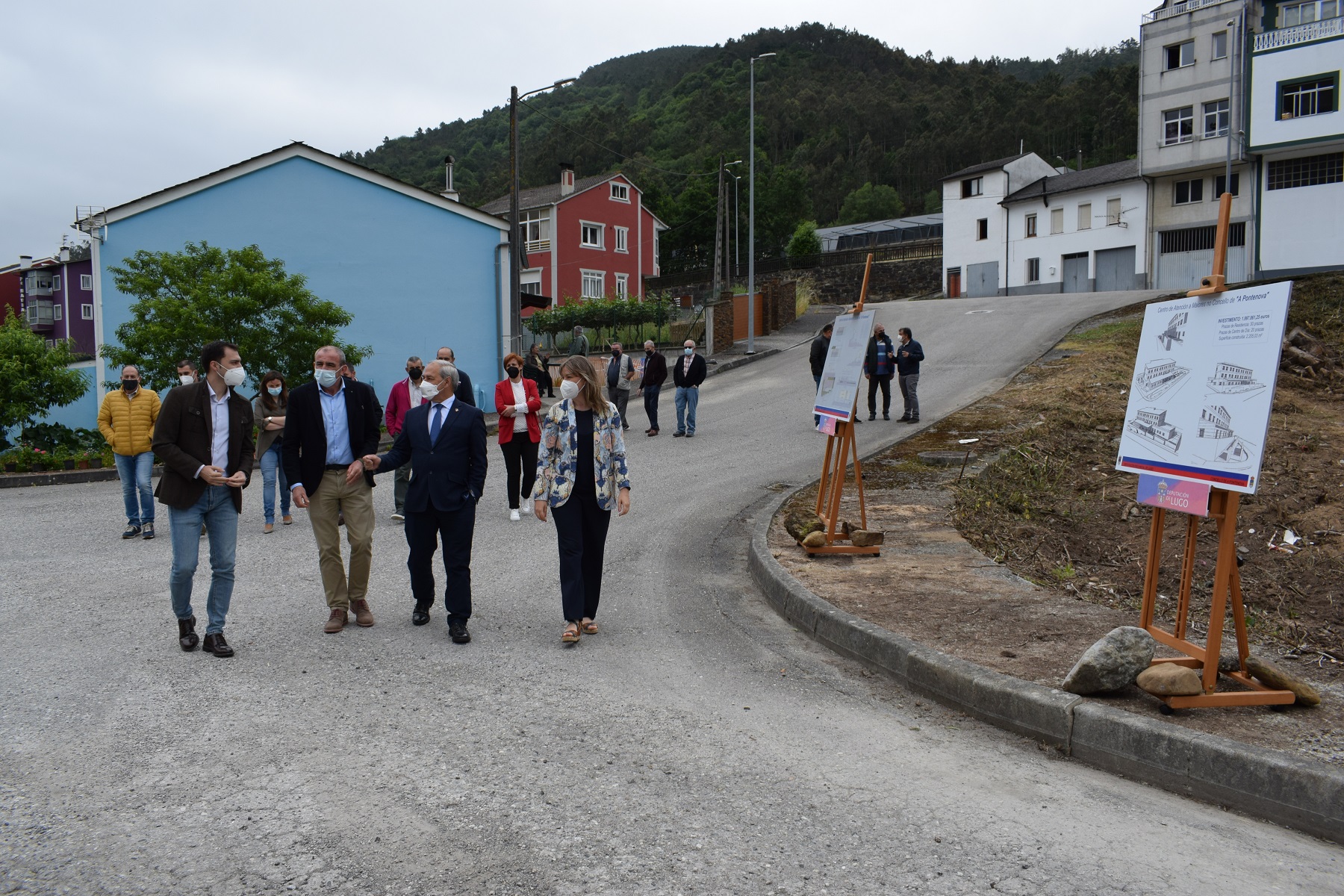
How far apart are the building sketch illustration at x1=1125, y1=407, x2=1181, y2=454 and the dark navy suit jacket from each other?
4029 mm

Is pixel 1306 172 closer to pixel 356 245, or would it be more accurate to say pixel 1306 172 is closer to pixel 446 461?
pixel 356 245

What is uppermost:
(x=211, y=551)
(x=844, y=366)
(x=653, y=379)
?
(x=844, y=366)

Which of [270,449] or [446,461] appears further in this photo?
[270,449]

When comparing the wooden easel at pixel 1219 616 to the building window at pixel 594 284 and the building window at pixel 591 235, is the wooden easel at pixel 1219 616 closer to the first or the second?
the building window at pixel 594 284


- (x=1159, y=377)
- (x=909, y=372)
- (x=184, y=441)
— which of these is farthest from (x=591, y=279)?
(x=1159, y=377)

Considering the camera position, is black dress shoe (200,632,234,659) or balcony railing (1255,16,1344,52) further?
balcony railing (1255,16,1344,52)

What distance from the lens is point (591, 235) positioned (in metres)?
52.6

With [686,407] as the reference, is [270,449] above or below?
below

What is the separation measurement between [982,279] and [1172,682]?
52759mm

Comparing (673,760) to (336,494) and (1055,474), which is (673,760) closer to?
(336,494)

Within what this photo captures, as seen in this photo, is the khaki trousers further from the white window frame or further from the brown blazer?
the white window frame

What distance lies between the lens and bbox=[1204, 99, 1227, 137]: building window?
40.9m

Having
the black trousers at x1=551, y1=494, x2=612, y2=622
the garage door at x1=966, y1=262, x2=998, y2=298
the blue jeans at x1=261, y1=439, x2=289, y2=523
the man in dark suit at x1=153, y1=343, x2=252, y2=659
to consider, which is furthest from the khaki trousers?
the garage door at x1=966, y1=262, x2=998, y2=298

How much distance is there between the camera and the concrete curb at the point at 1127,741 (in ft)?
12.5
